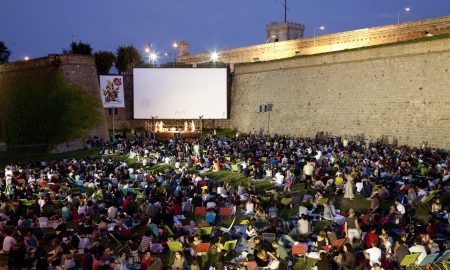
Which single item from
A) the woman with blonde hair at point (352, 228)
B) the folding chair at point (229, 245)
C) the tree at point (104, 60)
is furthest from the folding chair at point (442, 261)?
the tree at point (104, 60)

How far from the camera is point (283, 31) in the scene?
2434 inches

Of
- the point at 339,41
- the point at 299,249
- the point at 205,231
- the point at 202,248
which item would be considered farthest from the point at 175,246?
the point at 339,41

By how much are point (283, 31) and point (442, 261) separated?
5573 centimetres

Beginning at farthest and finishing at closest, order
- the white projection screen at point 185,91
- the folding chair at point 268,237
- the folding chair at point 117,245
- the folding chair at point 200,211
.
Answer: the white projection screen at point 185,91 < the folding chair at point 200,211 < the folding chair at point 117,245 < the folding chair at point 268,237

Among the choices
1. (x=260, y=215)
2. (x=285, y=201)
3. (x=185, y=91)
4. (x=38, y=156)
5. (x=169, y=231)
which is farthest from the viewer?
(x=185, y=91)

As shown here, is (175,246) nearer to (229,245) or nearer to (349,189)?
(229,245)

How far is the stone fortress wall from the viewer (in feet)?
114

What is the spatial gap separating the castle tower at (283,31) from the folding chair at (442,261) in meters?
55.2

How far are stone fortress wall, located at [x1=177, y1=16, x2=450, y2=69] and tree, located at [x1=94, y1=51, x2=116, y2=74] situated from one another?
13400 mm

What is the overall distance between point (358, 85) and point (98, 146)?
2002 centimetres

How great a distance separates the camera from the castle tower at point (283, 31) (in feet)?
203

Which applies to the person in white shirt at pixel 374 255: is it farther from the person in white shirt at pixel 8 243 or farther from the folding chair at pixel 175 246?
the person in white shirt at pixel 8 243

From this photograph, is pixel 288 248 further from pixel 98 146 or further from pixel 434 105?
pixel 98 146

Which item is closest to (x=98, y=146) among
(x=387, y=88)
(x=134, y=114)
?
(x=134, y=114)
